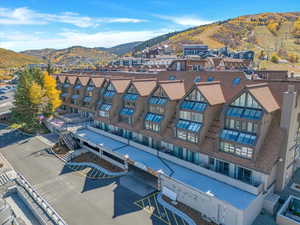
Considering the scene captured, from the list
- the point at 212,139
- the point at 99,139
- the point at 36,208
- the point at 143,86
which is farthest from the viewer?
the point at 99,139

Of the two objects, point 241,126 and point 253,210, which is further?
point 241,126

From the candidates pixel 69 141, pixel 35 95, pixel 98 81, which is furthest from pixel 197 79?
pixel 35 95

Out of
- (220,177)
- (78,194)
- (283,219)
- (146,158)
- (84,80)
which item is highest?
(84,80)

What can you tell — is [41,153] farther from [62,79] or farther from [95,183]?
[62,79]

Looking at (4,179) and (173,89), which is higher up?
(173,89)

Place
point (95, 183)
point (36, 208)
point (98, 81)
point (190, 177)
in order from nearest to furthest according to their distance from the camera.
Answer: point (36, 208)
point (190, 177)
point (95, 183)
point (98, 81)

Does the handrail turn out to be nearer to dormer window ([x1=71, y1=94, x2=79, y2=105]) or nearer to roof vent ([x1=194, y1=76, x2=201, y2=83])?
dormer window ([x1=71, y1=94, x2=79, y2=105])

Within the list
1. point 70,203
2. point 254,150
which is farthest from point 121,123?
point 254,150

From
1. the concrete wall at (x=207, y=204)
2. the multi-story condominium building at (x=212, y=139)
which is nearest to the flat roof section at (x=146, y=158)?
the multi-story condominium building at (x=212, y=139)
